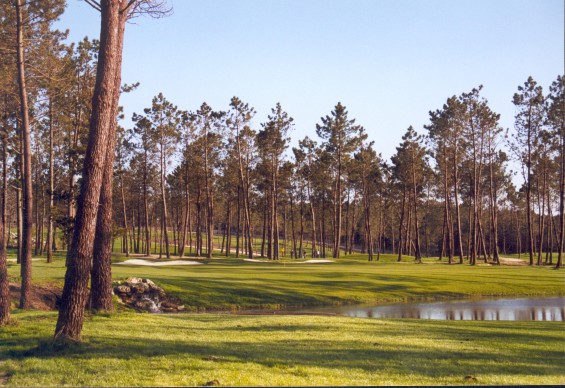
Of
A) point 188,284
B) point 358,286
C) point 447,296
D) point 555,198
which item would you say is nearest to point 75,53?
point 188,284

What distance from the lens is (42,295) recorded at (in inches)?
1020

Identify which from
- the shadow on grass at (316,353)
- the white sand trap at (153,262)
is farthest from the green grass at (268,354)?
the white sand trap at (153,262)

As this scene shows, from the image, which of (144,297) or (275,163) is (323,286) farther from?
(275,163)

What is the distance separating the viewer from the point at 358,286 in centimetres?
3472

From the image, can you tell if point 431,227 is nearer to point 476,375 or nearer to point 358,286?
point 358,286

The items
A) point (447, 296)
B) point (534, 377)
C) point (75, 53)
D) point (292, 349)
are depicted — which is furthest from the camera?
point (75, 53)

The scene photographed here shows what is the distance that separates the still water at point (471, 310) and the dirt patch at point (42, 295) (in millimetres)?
11604

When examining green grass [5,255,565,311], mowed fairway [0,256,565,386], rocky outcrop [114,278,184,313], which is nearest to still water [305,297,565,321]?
green grass [5,255,565,311]

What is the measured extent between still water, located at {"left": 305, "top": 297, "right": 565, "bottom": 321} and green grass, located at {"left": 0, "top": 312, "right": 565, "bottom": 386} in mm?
8786

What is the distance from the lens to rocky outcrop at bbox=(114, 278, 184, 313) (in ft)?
87.5

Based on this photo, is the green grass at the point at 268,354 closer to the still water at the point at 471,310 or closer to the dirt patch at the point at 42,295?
the still water at the point at 471,310

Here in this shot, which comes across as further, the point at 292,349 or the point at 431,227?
the point at 431,227

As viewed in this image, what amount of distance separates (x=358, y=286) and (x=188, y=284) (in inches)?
409

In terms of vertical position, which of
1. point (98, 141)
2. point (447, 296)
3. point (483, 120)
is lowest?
point (447, 296)
